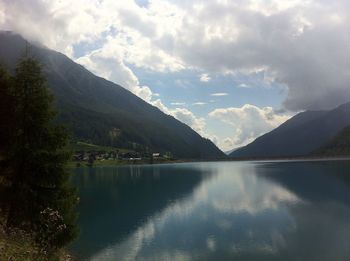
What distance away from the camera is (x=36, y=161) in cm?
3070

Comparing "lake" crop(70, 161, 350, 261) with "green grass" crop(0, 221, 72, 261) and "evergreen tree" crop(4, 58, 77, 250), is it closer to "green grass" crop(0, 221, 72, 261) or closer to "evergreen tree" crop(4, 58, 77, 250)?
"evergreen tree" crop(4, 58, 77, 250)

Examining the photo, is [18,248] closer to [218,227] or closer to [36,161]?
[36,161]

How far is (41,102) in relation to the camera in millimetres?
31406

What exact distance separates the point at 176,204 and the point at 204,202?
25.0 feet

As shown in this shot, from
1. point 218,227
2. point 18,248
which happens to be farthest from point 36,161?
point 218,227

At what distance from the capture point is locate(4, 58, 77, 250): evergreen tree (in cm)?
3042

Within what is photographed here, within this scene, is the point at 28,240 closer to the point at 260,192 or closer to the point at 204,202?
the point at 204,202

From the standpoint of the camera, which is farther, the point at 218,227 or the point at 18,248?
the point at 218,227

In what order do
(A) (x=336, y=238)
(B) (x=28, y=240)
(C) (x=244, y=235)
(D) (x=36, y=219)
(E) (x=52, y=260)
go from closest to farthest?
(B) (x=28, y=240), (E) (x=52, y=260), (D) (x=36, y=219), (A) (x=336, y=238), (C) (x=244, y=235)

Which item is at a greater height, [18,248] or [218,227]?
[18,248]

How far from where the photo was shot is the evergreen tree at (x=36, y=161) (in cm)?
3042

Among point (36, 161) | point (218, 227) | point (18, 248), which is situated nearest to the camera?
point (18, 248)

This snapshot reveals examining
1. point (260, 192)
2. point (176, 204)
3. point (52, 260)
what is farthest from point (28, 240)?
point (260, 192)

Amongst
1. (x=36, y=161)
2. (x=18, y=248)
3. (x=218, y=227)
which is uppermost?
(x=36, y=161)
